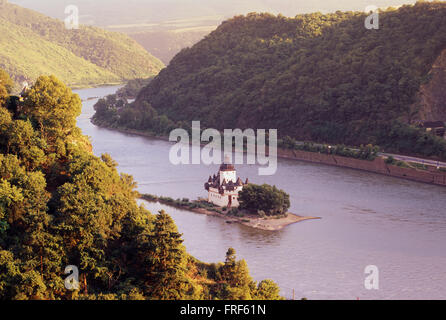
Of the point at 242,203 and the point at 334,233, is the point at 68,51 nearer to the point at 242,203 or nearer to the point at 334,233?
the point at 242,203

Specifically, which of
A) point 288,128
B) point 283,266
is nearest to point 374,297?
point 283,266

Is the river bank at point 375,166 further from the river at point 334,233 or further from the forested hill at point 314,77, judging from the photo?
the forested hill at point 314,77

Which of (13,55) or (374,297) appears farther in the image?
(13,55)

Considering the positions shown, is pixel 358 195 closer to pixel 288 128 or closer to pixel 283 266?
pixel 283 266

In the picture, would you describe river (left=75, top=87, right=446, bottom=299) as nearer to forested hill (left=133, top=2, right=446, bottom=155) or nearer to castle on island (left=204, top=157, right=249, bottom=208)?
castle on island (left=204, top=157, right=249, bottom=208)

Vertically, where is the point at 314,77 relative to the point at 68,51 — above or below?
below

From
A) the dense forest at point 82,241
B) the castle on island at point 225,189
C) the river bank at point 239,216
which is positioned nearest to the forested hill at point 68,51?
the river bank at point 239,216

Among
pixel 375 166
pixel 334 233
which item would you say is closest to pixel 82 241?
pixel 334 233
